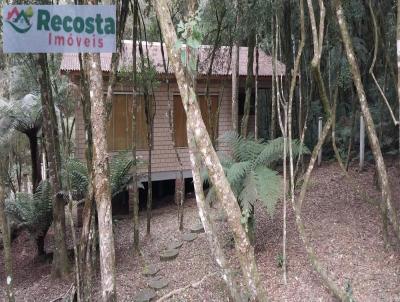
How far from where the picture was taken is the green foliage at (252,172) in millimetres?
5203

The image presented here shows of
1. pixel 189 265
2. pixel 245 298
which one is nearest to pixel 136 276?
pixel 189 265

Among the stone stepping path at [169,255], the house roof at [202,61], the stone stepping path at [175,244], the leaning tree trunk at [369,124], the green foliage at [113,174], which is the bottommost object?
the stone stepping path at [169,255]

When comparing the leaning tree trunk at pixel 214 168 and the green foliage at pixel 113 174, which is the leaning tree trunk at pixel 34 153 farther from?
the leaning tree trunk at pixel 214 168

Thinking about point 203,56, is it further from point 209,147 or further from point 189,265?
point 209,147

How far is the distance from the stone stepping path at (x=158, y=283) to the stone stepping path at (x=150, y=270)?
A: 0.15 metres

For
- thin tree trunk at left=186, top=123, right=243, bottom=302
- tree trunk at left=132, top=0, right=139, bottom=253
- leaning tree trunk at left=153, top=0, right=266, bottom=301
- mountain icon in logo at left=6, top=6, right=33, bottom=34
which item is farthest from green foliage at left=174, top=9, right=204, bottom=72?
tree trunk at left=132, top=0, right=139, bottom=253

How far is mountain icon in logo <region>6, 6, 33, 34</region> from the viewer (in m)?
3.67

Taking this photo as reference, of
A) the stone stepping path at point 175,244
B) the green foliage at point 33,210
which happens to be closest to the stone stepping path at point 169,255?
the stone stepping path at point 175,244

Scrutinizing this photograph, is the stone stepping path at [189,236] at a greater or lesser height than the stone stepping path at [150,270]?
greater

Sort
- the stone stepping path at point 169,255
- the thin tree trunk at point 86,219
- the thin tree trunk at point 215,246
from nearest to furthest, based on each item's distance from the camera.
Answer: the thin tree trunk at point 215,246, the thin tree trunk at point 86,219, the stone stepping path at point 169,255

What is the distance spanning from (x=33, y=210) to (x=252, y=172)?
13.1 feet

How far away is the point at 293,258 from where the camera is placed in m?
5.60

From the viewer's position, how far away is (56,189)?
21.3 ft

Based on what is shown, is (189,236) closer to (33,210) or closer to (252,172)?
(252,172)
